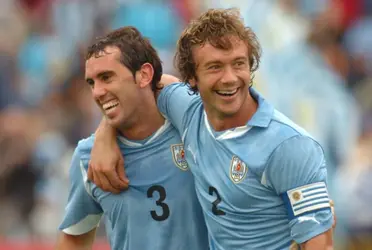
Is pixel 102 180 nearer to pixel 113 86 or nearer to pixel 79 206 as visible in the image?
pixel 79 206

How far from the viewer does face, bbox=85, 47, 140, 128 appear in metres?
6.21

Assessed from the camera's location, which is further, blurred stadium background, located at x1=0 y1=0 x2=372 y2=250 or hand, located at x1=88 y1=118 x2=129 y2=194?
blurred stadium background, located at x1=0 y1=0 x2=372 y2=250

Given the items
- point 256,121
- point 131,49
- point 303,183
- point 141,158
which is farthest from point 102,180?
point 303,183

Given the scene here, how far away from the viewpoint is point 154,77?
6.45 m

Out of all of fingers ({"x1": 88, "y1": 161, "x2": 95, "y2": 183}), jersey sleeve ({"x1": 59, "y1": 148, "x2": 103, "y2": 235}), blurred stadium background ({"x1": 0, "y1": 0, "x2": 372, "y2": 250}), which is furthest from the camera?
blurred stadium background ({"x1": 0, "y1": 0, "x2": 372, "y2": 250})

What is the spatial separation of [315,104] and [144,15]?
9.14 ft

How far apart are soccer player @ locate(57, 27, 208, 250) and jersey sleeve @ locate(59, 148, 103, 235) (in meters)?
0.02

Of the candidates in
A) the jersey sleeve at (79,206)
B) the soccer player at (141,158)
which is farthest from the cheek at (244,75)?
the jersey sleeve at (79,206)

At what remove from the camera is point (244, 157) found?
18.8 feet

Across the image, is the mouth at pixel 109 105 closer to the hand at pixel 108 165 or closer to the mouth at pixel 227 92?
the hand at pixel 108 165

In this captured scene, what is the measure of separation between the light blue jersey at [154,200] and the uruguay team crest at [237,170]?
584mm

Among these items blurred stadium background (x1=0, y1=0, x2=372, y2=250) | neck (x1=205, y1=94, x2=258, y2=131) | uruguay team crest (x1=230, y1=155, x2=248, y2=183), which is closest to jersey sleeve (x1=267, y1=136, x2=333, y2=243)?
uruguay team crest (x1=230, y1=155, x2=248, y2=183)

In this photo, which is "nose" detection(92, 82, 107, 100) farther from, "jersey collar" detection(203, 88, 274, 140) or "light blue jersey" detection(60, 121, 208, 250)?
"jersey collar" detection(203, 88, 274, 140)

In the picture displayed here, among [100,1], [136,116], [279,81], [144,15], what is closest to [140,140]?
[136,116]
